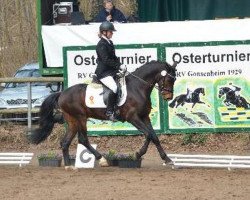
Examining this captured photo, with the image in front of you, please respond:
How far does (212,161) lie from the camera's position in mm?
17531

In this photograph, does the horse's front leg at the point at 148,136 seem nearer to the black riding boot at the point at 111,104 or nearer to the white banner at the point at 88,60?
the black riding boot at the point at 111,104

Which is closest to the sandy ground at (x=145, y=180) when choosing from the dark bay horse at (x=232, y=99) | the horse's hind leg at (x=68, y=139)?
the horse's hind leg at (x=68, y=139)

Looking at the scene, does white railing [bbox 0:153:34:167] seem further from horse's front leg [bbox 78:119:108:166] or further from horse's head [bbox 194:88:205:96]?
horse's head [bbox 194:88:205:96]

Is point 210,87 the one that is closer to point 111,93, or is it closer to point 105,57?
point 111,93

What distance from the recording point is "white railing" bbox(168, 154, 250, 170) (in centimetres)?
1728

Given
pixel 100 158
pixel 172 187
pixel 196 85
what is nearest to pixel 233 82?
pixel 196 85

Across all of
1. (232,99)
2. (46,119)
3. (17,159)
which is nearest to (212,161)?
(232,99)

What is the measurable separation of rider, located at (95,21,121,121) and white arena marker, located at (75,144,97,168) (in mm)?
825

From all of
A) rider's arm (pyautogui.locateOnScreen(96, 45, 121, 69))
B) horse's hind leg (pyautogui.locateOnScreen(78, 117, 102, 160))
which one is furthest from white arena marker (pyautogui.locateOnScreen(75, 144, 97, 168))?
rider's arm (pyautogui.locateOnScreen(96, 45, 121, 69))

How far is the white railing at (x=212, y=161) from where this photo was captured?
17.3m

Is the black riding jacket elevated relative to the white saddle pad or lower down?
elevated

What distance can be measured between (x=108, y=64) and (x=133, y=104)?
86 centimetres

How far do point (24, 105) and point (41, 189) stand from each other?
35.9ft

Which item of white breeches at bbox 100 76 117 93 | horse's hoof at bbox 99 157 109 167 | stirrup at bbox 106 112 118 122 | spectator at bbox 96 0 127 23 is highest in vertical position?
spectator at bbox 96 0 127 23
